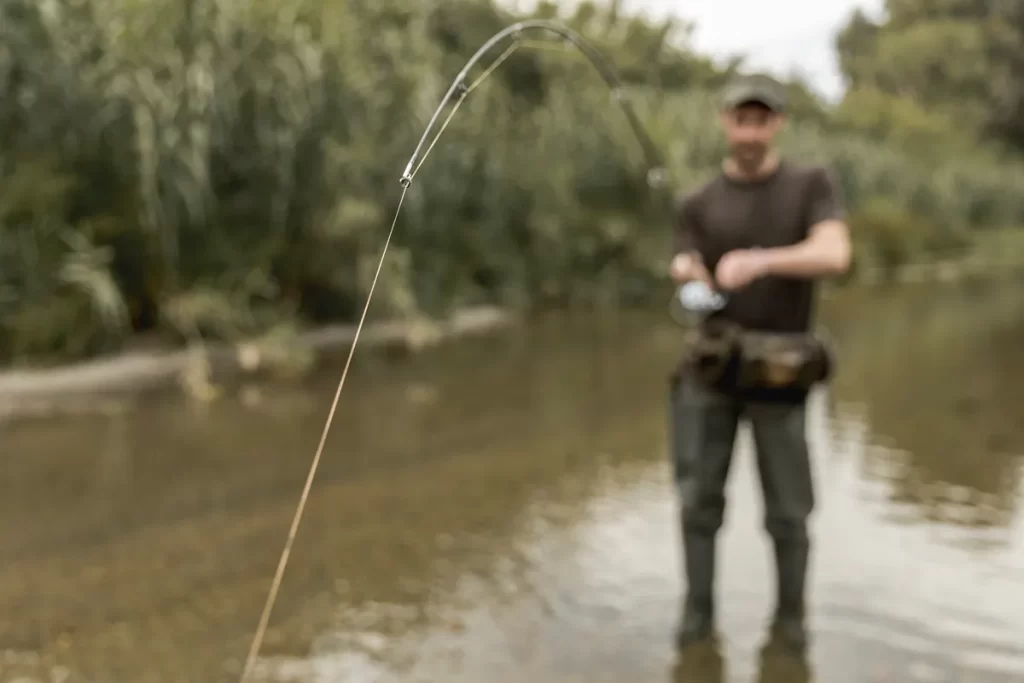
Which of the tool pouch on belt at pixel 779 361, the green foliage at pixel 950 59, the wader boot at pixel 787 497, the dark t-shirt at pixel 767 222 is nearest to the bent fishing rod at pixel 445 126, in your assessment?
the dark t-shirt at pixel 767 222

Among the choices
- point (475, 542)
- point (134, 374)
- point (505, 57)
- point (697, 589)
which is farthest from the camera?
point (134, 374)

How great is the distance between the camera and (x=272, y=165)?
6684mm

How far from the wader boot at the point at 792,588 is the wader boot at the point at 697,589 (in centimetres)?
20

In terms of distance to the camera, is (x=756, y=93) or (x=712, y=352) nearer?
(x=756, y=93)

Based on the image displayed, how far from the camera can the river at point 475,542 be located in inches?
106

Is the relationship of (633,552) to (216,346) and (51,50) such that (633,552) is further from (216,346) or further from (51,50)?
(51,50)

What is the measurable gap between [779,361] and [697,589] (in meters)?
0.74

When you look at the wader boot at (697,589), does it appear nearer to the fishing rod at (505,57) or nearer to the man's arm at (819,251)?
the man's arm at (819,251)

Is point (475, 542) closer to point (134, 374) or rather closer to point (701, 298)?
point (701, 298)

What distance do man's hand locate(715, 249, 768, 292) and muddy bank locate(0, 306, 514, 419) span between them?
3.73 m

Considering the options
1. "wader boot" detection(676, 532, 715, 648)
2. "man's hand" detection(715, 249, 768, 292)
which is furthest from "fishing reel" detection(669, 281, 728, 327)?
"wader boot" detection(676, 532, 715, 648)

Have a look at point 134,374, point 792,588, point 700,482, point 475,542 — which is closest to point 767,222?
point 700,482

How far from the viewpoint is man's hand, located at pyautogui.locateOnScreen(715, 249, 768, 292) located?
96.0 inches

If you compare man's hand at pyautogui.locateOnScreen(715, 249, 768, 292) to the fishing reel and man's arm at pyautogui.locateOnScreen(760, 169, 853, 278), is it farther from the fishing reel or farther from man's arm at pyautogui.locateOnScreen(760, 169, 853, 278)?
the fishing reel
